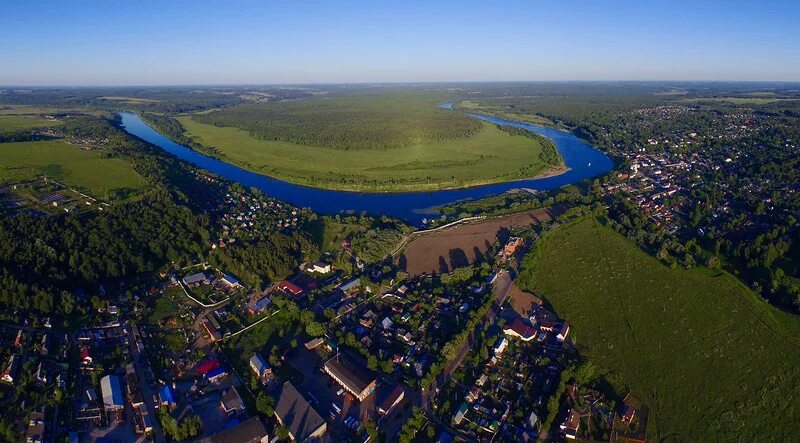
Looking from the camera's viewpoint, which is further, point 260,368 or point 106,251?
point 106,251

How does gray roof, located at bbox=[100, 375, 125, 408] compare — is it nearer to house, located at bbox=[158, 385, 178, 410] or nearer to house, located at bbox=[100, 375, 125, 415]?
house, located at bbox=[100, 375, 125, 415]

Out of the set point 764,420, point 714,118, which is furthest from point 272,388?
point 714,118

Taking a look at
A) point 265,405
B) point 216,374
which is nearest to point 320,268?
point 216,374

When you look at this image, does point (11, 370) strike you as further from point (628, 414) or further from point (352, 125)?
point (352, 125)

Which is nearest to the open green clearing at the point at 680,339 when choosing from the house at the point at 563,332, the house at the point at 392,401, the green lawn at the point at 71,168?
the house at the point at 563,332

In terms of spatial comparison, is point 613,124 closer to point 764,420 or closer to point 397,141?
point 397,141

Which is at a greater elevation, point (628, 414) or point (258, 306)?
point (258, 306)

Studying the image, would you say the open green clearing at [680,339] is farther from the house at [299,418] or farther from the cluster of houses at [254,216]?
the cluster of houses at [254,216]
